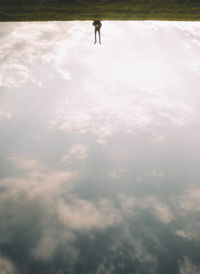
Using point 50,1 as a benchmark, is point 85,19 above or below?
below

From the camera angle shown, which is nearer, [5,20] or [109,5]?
[109,5]

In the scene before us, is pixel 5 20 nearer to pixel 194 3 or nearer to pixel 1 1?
pixel 1 1

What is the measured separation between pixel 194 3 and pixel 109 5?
3260 mm

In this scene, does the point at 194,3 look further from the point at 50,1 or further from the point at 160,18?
the point at 50,1

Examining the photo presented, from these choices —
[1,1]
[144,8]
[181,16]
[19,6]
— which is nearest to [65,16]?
[19,6]

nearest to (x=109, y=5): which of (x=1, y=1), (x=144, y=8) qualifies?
(x=144, y=8)

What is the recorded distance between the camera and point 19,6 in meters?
7.61

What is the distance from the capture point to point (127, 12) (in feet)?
25.9

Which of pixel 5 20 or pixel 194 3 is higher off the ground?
pixel 194 3

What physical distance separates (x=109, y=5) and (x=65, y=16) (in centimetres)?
203

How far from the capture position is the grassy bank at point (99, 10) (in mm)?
7320

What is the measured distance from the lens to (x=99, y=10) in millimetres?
7738

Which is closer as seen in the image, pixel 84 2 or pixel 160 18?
pixel 84 2

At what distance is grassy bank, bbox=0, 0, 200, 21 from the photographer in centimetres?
732
